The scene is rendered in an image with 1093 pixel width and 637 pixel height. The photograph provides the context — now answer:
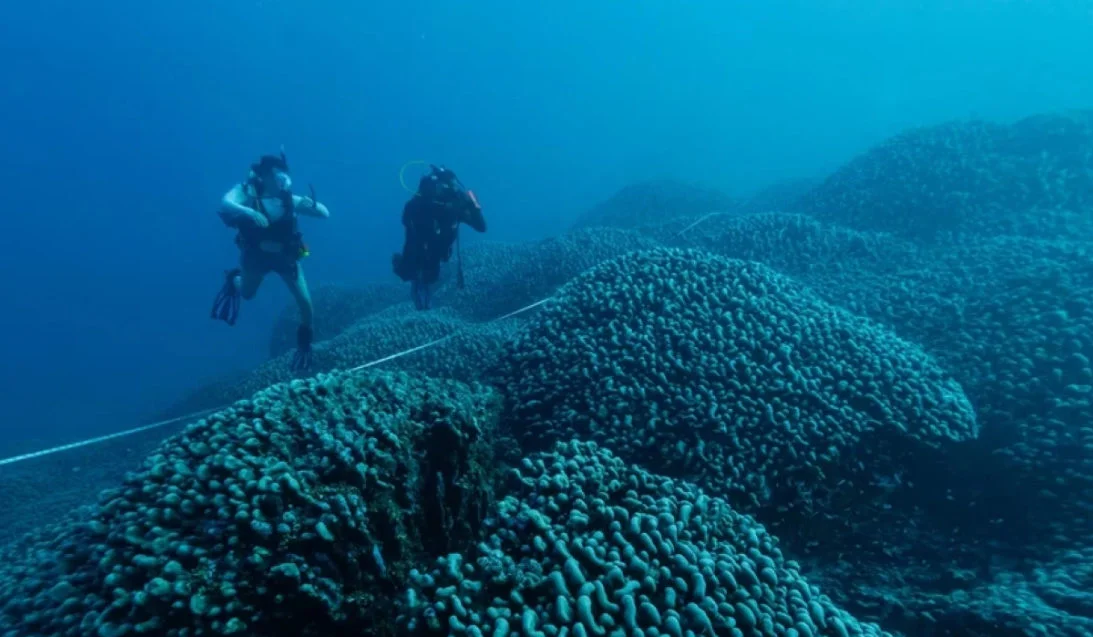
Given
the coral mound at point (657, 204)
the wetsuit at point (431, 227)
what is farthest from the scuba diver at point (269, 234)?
the coral mound at point (657, 204)

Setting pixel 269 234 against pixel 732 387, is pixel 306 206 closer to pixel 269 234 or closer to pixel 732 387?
pixel 269 234

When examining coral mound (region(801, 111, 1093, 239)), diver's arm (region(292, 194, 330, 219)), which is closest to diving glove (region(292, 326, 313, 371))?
diver's arm (region(292, 194, 330, 219))

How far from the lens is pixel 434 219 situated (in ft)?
30.1

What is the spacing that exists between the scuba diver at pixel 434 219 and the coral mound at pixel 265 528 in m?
5.62

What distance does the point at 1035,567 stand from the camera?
147 inches

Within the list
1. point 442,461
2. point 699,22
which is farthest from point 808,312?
point 699,22

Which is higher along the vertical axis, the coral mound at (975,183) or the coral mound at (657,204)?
the coral mound at (657,204)

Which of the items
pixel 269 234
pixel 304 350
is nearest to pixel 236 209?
pixel 269 234

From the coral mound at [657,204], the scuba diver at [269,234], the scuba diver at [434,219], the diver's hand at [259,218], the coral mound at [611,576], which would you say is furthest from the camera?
the coral mound at [657,204]

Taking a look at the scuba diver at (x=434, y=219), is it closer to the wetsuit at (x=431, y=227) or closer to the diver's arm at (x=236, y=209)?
the wetsuit at (x=431, y=227)

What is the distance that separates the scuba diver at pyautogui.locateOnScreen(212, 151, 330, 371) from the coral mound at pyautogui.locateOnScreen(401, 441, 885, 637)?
733 centimetres

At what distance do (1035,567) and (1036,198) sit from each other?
972 cm

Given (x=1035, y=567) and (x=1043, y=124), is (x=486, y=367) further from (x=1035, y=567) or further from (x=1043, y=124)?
(x=1043, y=124)

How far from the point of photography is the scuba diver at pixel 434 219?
9008 millimetres
